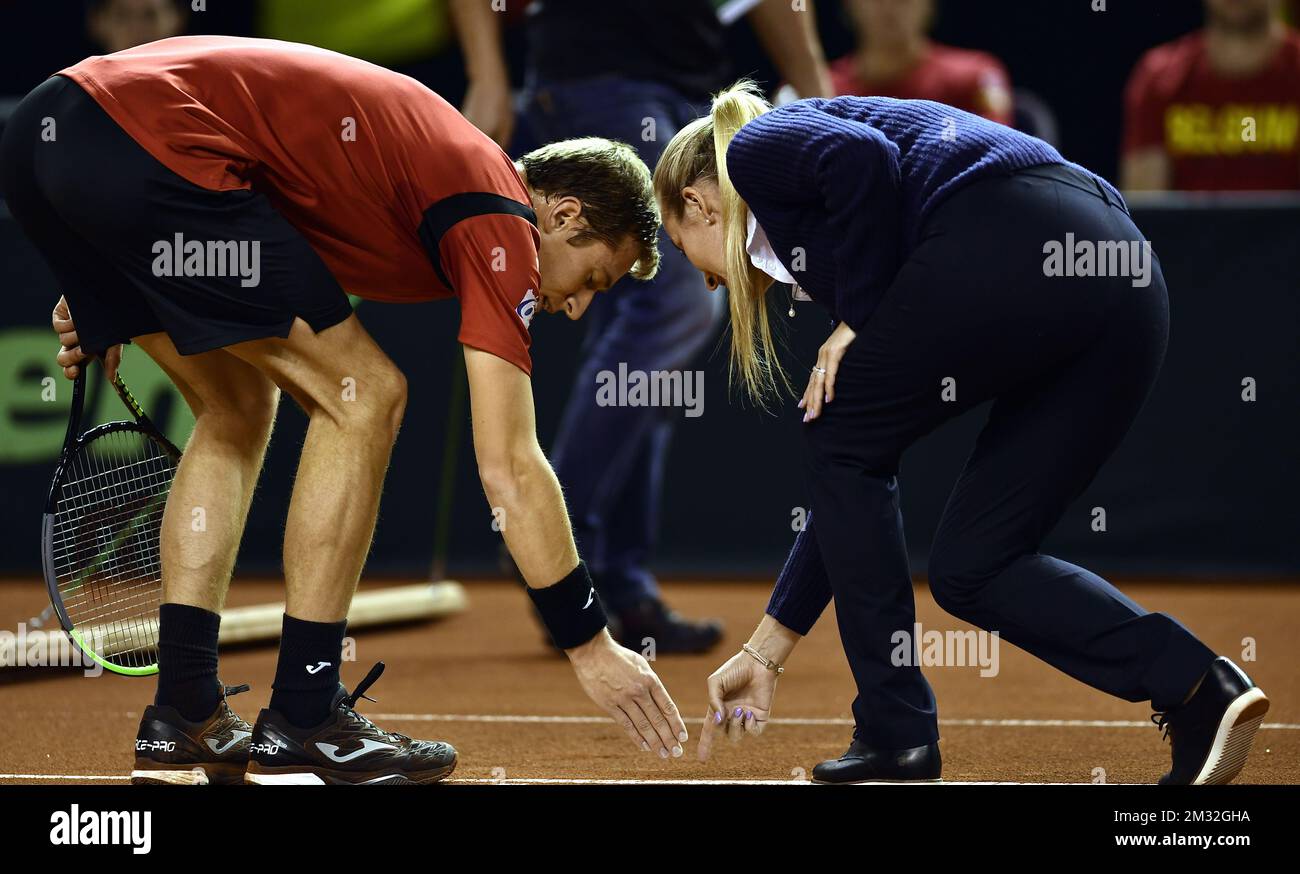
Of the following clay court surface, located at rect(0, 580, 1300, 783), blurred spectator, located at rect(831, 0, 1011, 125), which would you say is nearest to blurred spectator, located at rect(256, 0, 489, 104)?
blurred spectator, located at rect(831, 0, 1011, 125)

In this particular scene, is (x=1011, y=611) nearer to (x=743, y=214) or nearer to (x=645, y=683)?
(x=645, y=683)

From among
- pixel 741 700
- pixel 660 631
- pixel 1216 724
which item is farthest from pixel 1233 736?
pixel 660 631

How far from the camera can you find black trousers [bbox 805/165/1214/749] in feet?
8.55

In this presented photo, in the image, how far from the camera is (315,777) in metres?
2.70

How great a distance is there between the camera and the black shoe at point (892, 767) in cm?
274

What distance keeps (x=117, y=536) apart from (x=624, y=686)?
127 cm

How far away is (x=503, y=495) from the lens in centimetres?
261

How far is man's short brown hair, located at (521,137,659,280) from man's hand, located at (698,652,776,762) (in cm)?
80

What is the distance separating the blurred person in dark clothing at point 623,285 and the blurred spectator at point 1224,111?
2724 millimetres

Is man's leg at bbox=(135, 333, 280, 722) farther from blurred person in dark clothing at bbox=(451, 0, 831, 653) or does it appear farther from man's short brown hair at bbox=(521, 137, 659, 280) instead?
blurred person in dark clothing at bbox=(451, 0, 831, 653)

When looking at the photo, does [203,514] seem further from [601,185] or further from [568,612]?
[601,185]
